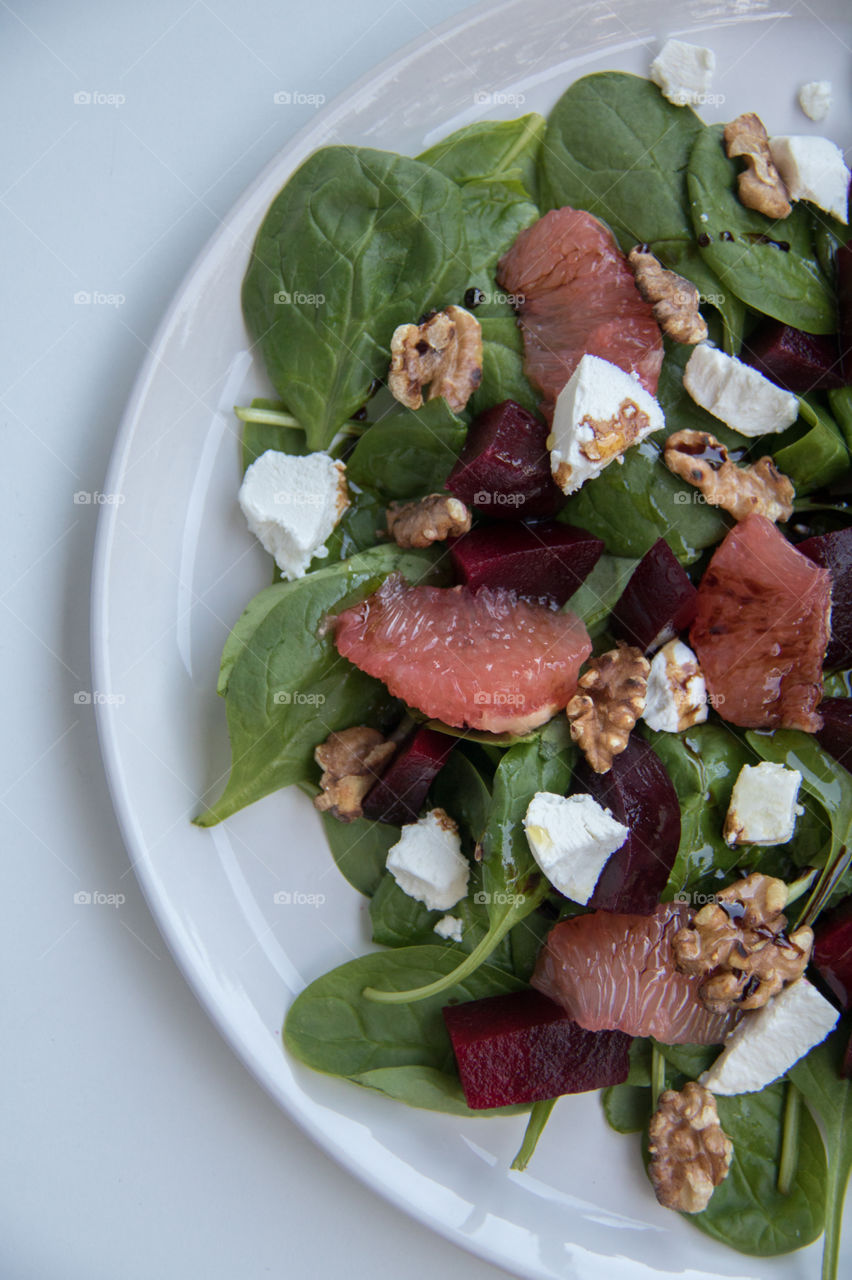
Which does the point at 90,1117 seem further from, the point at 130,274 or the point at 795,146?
the point at 795,146

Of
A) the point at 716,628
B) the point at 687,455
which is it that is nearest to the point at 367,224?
the point at 687,455

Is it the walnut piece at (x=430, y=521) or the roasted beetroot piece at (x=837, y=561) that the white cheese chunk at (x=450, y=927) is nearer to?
the walnut piece at (x=430, y=521)

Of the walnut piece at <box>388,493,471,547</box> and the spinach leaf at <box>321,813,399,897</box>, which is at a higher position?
the walnut piece at <box>388,493,471,547</box>

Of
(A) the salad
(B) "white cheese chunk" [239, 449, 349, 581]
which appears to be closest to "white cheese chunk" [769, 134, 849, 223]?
(A) the salad

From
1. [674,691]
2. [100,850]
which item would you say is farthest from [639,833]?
[100,850]

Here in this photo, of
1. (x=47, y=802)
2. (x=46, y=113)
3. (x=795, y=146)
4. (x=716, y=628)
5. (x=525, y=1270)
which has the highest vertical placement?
(x=46, y=113)

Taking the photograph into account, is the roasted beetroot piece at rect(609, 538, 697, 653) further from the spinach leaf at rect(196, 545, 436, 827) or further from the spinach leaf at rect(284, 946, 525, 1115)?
A: the spinach leaf at rect(284, 946, 525, 1115)
